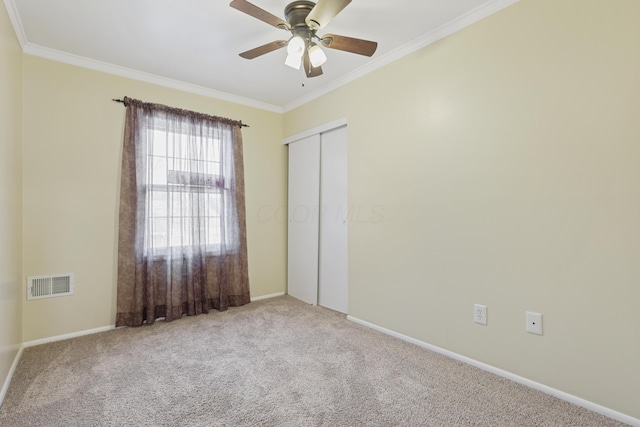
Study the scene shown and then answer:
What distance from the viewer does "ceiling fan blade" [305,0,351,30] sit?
61.4 inches

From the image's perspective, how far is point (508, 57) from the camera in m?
1.95

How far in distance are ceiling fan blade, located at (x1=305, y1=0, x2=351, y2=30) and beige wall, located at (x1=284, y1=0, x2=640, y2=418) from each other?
1.08 meters

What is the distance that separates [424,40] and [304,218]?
2.22 m

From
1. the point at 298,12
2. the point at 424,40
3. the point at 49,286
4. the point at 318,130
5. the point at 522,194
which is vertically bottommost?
the point at 49,286

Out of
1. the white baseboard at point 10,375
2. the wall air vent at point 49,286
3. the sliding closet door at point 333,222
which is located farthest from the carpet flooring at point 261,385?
the sliding closet door at point 333,222

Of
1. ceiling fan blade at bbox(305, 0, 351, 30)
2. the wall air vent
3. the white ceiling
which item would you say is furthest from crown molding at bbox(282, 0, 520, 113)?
the wall air vent

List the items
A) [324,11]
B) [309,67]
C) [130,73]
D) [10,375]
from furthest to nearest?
[130,73] < [309,67] < [10,375] < [324,11]

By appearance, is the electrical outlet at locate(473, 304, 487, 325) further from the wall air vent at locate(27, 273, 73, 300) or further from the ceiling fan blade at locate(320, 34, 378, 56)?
the wall air vent at locate(27, 273, 73, 300)

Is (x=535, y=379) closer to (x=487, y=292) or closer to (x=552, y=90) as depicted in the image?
(x=487, y=292)

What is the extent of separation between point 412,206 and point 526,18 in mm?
1417

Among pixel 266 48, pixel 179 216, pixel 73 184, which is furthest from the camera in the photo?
pixel 179 216

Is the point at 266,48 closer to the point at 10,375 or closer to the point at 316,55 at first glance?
the point at 316,55

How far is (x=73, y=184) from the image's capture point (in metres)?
2.64

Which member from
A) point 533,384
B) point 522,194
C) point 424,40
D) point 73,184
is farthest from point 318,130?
point 533,384
